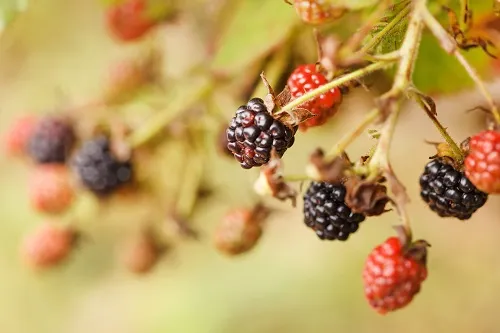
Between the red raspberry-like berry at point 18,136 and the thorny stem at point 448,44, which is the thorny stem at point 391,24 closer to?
the thorny stem at point 448,44

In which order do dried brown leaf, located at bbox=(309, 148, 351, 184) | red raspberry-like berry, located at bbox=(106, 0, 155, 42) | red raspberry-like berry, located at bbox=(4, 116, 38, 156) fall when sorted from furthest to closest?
1. red raspberry-like berry, located at bbox=(4, 116, 38, 156)
2. red raspberry-like berry, located at bbox=(106, 0, 155, 42)
3. dried brown leaf, located at bbox=(309, 148, 351, 184)

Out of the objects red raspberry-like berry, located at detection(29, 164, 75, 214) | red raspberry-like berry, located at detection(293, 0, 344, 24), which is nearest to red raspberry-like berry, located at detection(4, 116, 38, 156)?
red raspberry-like berry, located at detection(29, 164, 75, 214)

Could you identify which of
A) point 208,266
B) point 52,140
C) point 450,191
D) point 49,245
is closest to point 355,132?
point 450,191

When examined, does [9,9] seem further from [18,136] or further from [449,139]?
[449,139]

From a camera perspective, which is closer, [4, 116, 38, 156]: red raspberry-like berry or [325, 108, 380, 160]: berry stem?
[325, 108, 380, 160]: berry stem

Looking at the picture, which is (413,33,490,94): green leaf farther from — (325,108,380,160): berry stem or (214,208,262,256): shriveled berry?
(325,108,380,160): berry stem

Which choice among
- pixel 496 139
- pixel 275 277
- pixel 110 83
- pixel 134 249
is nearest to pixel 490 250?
pixel 275 277

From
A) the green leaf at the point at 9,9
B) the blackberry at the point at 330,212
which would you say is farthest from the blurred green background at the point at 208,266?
the blackberry at the point at 330,212
